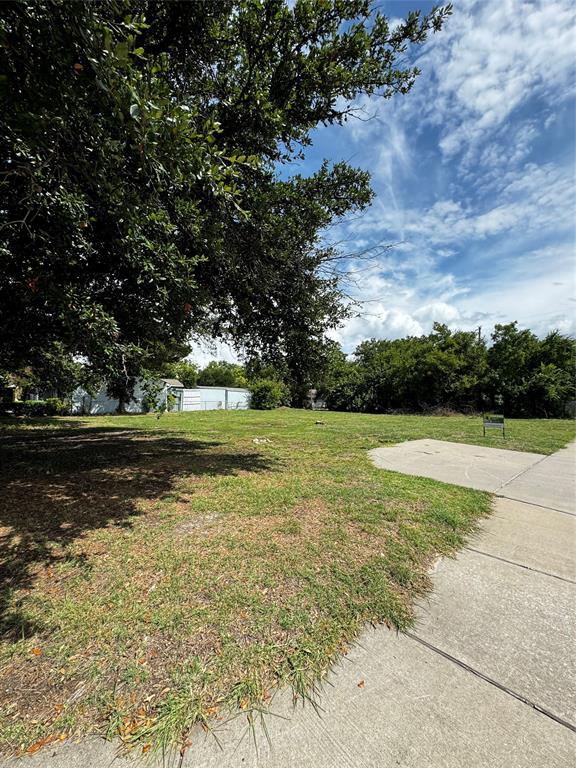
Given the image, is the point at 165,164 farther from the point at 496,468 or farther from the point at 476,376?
the point at 476,376

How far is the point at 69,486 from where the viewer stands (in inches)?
185

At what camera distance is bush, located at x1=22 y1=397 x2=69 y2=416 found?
18844 mm

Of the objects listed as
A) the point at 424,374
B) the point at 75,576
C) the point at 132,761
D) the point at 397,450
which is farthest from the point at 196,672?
the point at 424,374

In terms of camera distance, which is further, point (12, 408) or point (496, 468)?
point (12, 408)

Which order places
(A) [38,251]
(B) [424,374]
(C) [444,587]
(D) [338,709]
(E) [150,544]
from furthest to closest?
(B) [424,374], (A) [38,251], (E) [150,544], (C) [444,587], (D) [338,709]

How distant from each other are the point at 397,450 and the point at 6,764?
7596 mm

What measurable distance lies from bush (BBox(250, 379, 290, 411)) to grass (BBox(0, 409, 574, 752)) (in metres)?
22.2

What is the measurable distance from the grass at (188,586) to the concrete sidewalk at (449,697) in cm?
11

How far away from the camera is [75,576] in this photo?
246 cm

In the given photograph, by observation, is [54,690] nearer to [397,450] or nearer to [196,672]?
[196,672]

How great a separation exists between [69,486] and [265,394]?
75.1 ft

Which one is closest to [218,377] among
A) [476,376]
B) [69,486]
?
[476,376]

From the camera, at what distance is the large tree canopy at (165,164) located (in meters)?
1.82

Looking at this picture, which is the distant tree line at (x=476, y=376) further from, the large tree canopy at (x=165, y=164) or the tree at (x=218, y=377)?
the tree at (x=218, y=377)
